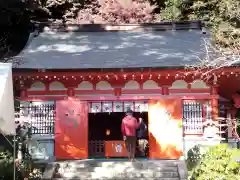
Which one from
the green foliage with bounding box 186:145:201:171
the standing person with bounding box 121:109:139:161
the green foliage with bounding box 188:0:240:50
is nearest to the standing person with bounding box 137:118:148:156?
the standing person with bounding box 121:109:139:161

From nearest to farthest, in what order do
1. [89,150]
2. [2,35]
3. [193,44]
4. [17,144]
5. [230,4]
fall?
[17,144] → [230,4] → [89,150] → [193,44] → [2,35]

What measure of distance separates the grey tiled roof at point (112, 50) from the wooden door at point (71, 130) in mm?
1358

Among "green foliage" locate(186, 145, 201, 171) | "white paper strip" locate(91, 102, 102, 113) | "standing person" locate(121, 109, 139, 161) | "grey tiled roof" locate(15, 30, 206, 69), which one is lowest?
"green foliage" locate(186, 145, 201, 171)

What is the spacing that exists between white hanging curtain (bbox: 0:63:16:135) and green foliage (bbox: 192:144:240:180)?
3.88 meters

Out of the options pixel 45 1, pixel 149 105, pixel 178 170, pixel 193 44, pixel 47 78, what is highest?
pixel 45 1

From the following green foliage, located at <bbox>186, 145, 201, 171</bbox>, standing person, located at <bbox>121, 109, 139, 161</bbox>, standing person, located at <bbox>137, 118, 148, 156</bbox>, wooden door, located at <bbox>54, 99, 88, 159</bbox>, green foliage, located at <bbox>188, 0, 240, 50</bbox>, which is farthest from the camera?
standing person, located at <bbox>137, 118, 148, 156</bbox>

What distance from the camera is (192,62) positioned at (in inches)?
507

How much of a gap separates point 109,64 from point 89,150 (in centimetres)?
312

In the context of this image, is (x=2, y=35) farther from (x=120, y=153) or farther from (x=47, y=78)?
(x=120, y=153)

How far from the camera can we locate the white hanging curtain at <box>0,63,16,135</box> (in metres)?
6.84

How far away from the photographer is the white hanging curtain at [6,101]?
22.4ft

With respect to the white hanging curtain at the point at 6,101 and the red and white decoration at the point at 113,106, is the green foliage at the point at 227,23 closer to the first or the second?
the red and white decoration at the point at 113,106

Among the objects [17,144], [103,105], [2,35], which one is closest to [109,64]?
[103,105]

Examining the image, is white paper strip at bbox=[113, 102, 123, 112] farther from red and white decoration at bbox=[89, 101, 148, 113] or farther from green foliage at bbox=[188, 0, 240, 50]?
green foliage at bbox=[188, 0, 240, 50]
